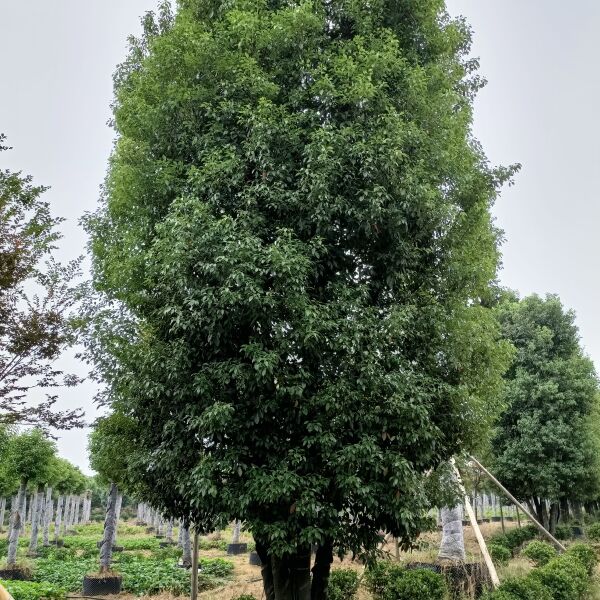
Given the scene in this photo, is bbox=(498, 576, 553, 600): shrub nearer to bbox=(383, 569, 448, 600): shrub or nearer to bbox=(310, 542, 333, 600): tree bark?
bbox=(383, 569, 448, 600): shrub

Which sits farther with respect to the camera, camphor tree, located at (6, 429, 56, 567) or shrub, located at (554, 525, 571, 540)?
shrub, located at (554, 525, 571, 540)

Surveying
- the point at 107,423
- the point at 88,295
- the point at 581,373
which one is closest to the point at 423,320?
Answer: the point at 107,423

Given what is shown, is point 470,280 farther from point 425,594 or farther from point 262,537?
point 425,594

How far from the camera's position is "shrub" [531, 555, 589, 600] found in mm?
8812

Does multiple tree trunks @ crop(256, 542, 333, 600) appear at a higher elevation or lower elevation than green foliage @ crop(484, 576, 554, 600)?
higher

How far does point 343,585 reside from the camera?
326 inches

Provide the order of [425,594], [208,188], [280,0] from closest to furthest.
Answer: [208,188] < [280,0] < [425,594]

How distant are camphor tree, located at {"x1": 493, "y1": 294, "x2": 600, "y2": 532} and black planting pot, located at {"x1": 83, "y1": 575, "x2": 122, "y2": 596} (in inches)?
516

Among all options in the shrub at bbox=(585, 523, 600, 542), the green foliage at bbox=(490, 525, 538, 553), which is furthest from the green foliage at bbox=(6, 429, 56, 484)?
the shrub at bbox=(585, 523, 600, 542)

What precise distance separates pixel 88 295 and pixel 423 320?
19.4 feet

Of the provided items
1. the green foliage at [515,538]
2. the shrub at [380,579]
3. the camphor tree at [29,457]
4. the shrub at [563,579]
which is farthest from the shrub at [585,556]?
the camphor tree at [29,457]

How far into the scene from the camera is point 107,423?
269 inches

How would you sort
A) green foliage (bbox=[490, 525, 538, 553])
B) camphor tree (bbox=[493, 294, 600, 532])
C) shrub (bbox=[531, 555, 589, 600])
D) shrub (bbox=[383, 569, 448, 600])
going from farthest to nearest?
green foliage (bbox=[490, 525, 538, 553]) < camphor tree (bbox=[493, 294, 600, 532]) < shrub (bbox=[531, 555, 589, 600]) < shrub (bbox=[383, 569, 448, 600])

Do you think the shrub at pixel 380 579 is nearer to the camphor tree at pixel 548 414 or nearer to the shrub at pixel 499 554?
the shrub at pixel 499 554
